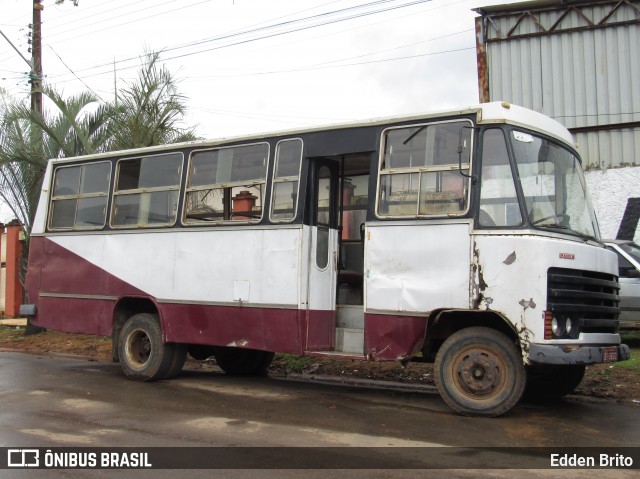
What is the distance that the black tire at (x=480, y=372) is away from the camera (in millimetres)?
6777

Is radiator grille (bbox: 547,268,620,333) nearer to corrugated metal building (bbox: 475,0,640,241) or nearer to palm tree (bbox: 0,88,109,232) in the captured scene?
corrugated metal building (bbox: 475,0,640,241)

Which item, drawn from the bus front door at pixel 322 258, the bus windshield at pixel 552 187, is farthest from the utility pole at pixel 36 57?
the bus windshield at pixel 552 187

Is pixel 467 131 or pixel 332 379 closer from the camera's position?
pixel 467 131

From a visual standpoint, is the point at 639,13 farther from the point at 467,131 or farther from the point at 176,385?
the point at 176,385

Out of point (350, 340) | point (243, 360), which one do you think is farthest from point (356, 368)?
point (350, 340)

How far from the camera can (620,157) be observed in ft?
46.0

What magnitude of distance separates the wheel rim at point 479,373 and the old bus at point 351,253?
2cm

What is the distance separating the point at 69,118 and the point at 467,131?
1039 cm

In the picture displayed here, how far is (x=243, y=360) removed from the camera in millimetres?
10469

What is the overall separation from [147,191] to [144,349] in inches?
92.9

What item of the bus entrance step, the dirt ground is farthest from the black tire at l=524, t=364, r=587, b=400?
the bus entrance step

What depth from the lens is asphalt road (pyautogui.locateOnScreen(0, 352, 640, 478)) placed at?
18.5 feet

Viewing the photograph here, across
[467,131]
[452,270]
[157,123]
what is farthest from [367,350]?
[157,123]

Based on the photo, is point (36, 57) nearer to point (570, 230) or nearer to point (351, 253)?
point (351, 253)
